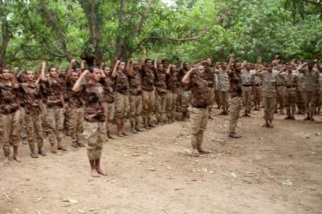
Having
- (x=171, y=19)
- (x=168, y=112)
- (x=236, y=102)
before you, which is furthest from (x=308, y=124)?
(x=171, y=19)

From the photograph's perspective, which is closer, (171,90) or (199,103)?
(199,103)

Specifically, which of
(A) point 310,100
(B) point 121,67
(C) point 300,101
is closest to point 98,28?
(B) point 121,67

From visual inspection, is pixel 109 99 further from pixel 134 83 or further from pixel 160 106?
pixel 160 106

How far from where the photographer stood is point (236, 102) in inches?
414

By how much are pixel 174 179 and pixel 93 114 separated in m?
1.95

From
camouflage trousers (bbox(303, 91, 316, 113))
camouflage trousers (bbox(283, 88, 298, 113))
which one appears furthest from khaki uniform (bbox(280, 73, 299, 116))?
camouflage trousers (bbox(303, 91, 316, 113))

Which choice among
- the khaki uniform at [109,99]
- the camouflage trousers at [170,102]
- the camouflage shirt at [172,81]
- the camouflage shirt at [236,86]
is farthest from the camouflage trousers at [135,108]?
the camouflage shirt at [236,86]

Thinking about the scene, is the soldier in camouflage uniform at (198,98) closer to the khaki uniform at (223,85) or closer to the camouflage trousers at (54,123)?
the camouflage trousers at (54,123)

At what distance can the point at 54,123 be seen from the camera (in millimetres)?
9094

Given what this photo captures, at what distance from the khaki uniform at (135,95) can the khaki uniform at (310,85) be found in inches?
230

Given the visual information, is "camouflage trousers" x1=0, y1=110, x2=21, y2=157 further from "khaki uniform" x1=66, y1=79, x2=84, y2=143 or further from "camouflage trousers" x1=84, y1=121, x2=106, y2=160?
"camouflage trousers" x1=84, y1=121, x2=106, y2=160

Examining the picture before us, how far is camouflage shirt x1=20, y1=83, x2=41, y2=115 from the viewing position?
843 centimetres

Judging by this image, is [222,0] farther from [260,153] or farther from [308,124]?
[260,153]

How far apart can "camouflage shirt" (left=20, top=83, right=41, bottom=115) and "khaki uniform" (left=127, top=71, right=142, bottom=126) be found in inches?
122
